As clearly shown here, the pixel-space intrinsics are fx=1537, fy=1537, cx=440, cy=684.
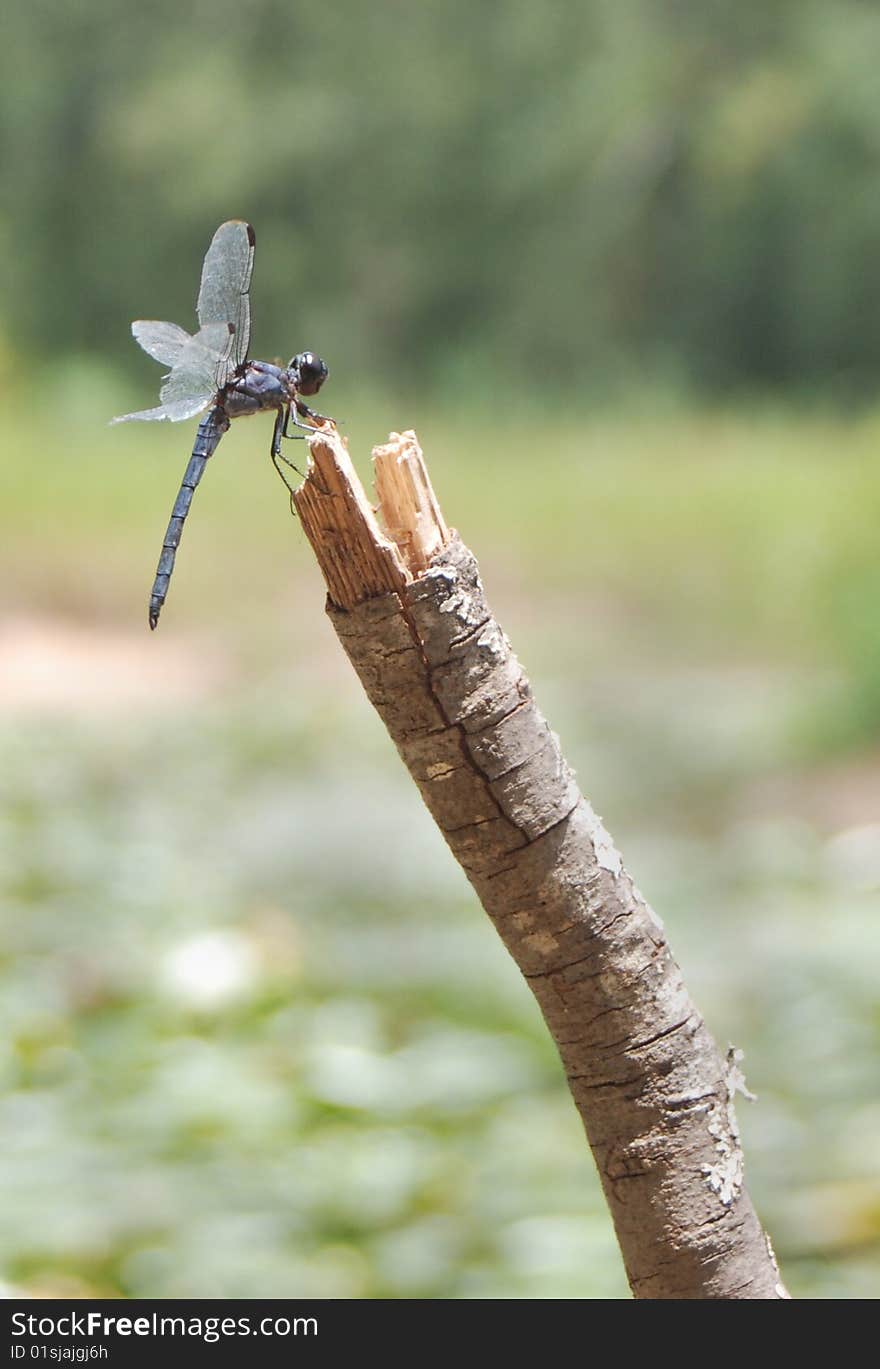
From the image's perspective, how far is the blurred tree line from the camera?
38.6ft

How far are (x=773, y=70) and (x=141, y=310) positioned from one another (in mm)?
5444

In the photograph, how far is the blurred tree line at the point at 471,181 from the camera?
11.8 m

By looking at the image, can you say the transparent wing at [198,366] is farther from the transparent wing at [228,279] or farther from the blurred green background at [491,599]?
the blurred green background at [491,599]

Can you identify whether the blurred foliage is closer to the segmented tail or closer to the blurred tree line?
the segmented tail

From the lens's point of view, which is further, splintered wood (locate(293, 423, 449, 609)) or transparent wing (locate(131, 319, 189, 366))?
transparent wing (locate(131, 319, 189, 366))

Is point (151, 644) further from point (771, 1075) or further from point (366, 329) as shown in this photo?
point (366, 329)

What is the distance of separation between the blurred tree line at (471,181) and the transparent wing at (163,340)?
10.3 m

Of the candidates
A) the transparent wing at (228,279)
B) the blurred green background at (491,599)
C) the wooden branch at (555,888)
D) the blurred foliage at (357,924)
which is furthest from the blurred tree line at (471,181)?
the wooden branch at (555,888)

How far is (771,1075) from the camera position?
2.11 metres

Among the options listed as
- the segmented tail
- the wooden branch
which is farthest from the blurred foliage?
the wooden branch

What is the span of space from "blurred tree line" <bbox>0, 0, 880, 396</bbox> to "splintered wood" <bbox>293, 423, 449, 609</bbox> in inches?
427

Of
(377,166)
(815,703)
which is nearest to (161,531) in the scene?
(815,703)

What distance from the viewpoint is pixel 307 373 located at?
4.67 feet

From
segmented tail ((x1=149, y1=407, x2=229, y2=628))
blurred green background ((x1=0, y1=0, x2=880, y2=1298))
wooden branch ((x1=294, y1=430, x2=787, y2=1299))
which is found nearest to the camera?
wooden branch ((x1=294, y1=430, x2=787, y2=1299))
